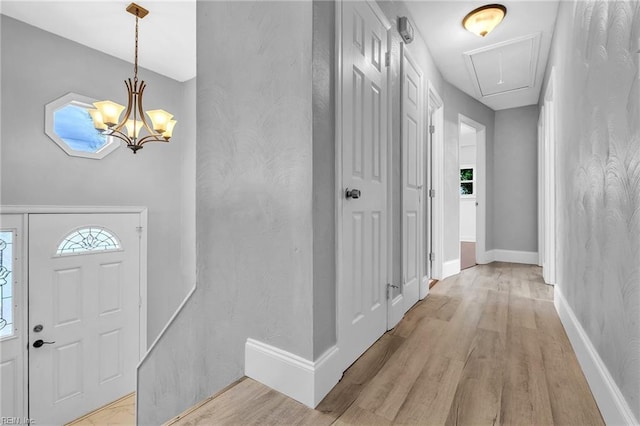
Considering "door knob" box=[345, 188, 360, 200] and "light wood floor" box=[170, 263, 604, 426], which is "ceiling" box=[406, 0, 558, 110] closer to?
"door knob" box=[345, 188, 360, 200]

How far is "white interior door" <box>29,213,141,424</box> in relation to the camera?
9.96 feet

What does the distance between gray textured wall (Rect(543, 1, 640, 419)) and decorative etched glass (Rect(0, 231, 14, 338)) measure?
435cm

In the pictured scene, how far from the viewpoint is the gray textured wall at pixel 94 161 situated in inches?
111

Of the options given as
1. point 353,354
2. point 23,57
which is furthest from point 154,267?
point 353,354

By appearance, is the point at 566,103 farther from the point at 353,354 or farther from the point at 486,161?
the point at 486,161

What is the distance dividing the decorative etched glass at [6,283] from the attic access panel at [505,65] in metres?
4.93

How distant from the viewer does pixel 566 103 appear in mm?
2016

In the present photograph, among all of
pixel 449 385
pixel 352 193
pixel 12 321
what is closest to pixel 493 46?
pixel 352 193

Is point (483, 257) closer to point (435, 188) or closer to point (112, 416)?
point (435, 188)

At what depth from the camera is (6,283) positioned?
9.27 ft

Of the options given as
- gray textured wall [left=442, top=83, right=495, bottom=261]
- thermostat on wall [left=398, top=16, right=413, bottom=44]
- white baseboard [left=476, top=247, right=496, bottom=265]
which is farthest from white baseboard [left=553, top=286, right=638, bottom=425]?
white baseboard [left=476, top=247, right=496, bottom=265]

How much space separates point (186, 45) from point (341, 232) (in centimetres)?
319

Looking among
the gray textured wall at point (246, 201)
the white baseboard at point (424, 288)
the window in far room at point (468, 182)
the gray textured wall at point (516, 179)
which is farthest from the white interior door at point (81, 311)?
the window in far room at point (468, 182)

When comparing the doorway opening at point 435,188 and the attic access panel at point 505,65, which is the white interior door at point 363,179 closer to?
the doorway opening at point 435,188
